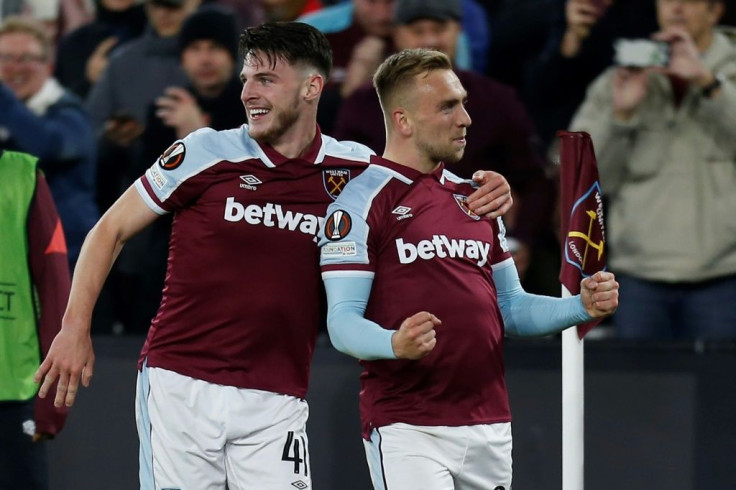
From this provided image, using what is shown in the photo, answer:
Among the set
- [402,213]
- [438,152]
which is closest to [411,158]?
[438,152]

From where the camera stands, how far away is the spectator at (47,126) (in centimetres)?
679

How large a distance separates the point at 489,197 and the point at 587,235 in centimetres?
32

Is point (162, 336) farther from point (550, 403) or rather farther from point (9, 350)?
point (550, 403)

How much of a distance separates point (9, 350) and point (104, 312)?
5.82 feet

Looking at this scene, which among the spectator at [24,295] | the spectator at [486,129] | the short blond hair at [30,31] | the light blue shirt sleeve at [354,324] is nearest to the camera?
the light blue shirt sleeve at [354,324]

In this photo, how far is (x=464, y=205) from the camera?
4.38 m

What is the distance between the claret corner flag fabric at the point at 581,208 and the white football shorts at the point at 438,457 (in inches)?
17.5

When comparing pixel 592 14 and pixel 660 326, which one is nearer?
pixel 660 326

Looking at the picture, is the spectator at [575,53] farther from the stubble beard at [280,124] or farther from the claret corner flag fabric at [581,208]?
the stubble beard at [280,124]

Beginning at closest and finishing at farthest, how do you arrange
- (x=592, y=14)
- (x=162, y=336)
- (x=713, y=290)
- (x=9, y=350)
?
(x=162, y=336), (x=9, y=350), (x=713, y=290), (x=592, y=14)

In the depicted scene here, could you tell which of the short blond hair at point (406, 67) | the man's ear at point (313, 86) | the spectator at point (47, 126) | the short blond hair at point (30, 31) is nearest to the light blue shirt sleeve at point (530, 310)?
the short blond hair at point (406, 67)

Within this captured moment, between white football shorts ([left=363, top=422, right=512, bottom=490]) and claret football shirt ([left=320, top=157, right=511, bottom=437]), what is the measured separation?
0.03m

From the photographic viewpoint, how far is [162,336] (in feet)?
14.8

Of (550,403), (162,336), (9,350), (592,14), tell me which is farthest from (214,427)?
(592,14)
